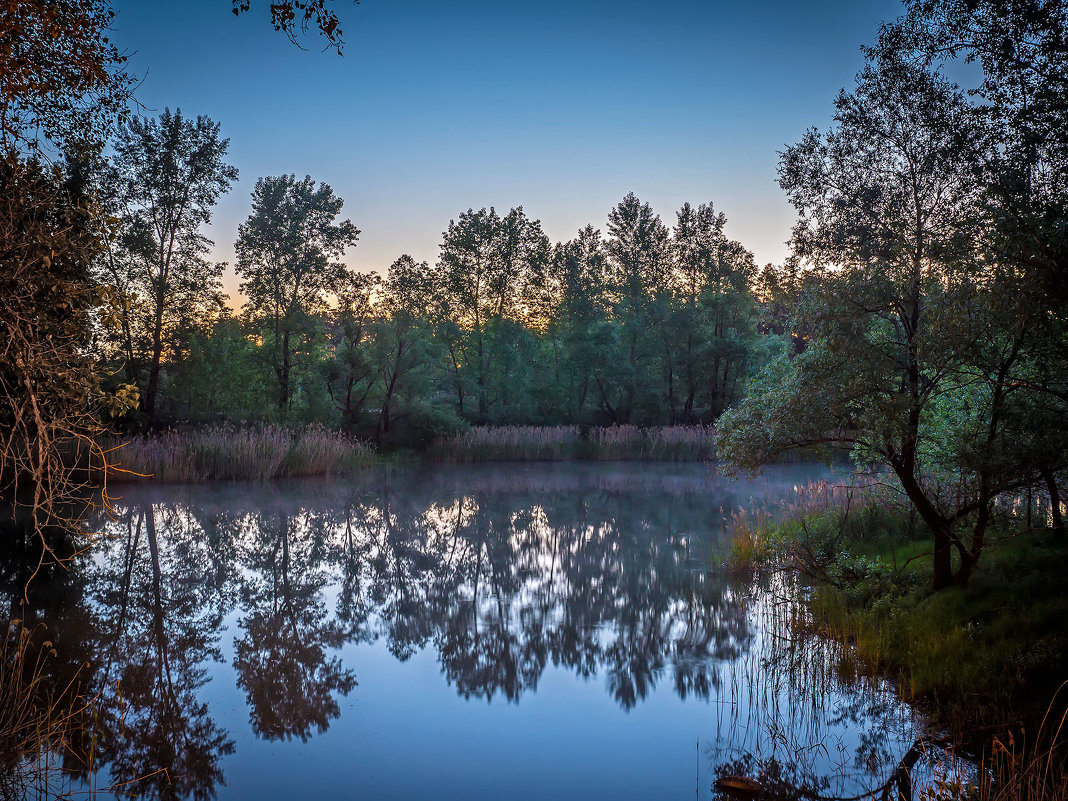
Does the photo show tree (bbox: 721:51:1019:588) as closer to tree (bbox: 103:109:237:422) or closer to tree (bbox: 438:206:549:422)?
tree (bbox: 103:109:237:422)

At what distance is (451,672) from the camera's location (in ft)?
18.2

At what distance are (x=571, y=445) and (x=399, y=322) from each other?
733cm

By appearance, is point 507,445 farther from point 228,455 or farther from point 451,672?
point 451,672

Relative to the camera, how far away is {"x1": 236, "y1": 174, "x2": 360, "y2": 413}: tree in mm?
24781

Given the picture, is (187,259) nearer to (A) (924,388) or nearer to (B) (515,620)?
(B) (515,620)

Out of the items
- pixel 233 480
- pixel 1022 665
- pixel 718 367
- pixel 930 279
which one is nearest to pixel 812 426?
pixel 930 279

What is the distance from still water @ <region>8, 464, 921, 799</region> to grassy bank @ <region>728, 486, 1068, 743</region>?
300 mm

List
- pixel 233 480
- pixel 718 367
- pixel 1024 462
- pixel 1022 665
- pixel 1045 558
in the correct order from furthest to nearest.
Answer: pixel 718 367, pixel 233 480, pixel 1045 558, pixel 1024 462, pixel 1022 665

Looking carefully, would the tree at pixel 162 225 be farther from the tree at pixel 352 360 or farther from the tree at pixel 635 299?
the tree at pixel 635 299

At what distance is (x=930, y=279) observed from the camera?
5.61m

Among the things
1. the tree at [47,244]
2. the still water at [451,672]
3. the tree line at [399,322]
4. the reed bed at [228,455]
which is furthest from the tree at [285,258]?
the tree at [47,244]

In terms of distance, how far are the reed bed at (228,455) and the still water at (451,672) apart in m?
5.34

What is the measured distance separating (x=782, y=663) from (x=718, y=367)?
83.8ft

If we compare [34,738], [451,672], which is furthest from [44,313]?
[451,672]
